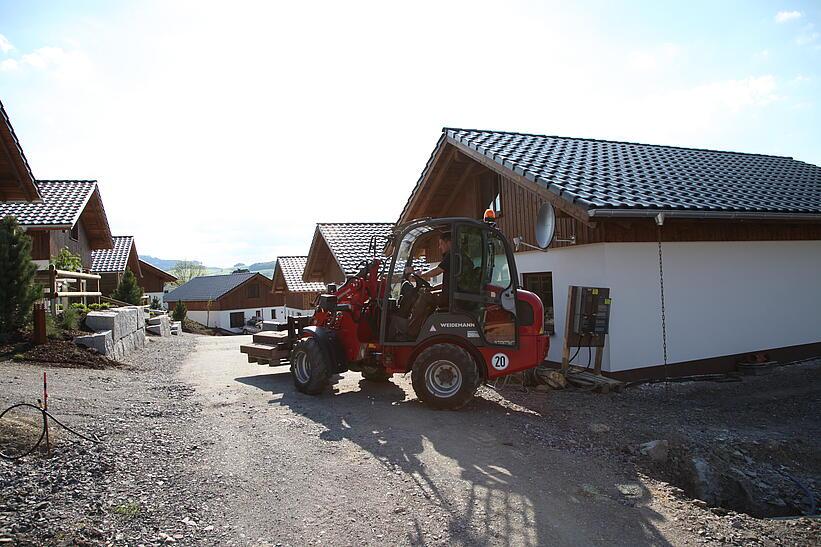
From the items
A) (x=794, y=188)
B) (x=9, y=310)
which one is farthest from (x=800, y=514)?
(x=9, y=310)

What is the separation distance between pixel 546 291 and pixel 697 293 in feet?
8.91

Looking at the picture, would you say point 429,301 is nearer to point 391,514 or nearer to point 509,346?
point 509,346

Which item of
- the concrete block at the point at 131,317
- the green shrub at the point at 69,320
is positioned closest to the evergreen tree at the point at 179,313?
the concrete block at the point at 131,317

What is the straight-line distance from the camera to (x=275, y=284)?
41.9 meters

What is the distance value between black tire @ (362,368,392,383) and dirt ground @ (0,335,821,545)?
0.57 meters

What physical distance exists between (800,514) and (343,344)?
597 cm

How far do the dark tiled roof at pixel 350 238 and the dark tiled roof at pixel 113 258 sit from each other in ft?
58.8

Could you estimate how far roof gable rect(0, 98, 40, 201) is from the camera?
888 cm

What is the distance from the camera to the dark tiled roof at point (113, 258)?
1313 inches

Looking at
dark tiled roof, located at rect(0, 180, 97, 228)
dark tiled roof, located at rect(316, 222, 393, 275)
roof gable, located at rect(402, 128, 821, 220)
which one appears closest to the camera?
roof gable, located at rect(402, 128, 821, 220)

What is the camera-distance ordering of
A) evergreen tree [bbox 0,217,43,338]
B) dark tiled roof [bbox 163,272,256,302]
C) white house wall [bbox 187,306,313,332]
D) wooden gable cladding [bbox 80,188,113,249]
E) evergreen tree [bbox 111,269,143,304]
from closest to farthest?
evergreen tree [bbox 0,217,43,338] < wooden gable cladding [bbox 80,188,113,249] < evergreen tree [bbox 111,269,143,304] < white house wall [bbox 187,306,313,332] < dark tiled roof [bbox 163,272,256,302]

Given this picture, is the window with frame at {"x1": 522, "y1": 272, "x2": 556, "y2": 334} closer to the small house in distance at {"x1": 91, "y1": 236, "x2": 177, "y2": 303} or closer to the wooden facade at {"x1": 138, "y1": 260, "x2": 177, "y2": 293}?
the small house in distance at {"x1": 91, "y1": 236, "x2": 177, "y2": 303}

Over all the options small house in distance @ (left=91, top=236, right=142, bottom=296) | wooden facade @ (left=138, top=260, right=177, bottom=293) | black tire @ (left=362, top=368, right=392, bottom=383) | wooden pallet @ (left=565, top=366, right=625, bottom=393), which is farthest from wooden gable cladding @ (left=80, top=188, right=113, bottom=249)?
wooden facade @ (left=138, top=260, right=177, bottom=293)

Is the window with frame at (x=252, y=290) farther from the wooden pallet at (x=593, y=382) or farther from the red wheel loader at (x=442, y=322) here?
the wooden pallet at (x=593, y=382)
